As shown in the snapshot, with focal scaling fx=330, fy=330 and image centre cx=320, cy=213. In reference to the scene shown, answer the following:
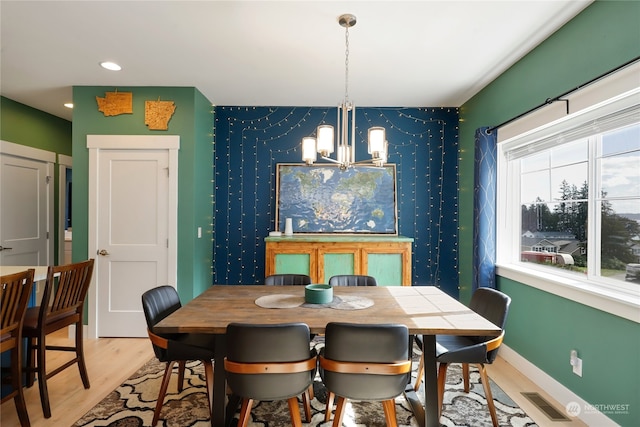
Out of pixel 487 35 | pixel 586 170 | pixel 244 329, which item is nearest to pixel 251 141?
pixel 487 35

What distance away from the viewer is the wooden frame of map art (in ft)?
13.0

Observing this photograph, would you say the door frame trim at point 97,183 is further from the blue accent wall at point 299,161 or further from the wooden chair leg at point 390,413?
the wooden chair leg at point 390,413

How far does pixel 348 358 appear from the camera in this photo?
155cm

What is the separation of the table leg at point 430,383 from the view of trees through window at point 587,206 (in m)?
1.29

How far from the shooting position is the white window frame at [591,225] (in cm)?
184

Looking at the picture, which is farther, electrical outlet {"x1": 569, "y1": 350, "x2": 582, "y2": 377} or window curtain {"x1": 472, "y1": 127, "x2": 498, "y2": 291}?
window curtain {"x1": 472, "y1": 127, "x2": 498, "y2": 291}

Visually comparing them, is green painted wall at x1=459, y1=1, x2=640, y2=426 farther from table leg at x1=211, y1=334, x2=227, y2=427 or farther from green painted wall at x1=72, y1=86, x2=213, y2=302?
green painted wall at x1=72, y1=86, x2=213, y2=302

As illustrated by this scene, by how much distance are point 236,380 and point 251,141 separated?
300cm

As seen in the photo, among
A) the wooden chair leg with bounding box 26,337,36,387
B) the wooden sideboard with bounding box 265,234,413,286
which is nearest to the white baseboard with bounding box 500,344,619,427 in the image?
the wooden sideboard with bounding box 265,234,413,286

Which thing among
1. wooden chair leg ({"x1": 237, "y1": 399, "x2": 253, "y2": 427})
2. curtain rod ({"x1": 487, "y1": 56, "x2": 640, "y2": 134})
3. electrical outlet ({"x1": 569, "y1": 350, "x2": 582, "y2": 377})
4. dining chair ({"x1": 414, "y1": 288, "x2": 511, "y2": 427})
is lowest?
wooden chair leg ({"x1": 237, "y1": 399, "x2": 253, "y2": 427})

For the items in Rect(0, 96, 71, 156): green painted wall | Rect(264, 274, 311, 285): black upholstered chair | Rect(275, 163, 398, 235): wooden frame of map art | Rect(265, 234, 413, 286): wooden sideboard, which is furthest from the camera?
Rect(275, 163, 398, 235): wooden frame of map art

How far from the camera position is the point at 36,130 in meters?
4.07

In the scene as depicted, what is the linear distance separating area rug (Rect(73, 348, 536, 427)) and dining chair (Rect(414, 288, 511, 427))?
0.17m

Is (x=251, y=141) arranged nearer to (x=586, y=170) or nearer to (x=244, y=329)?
(x=244, y=329)
